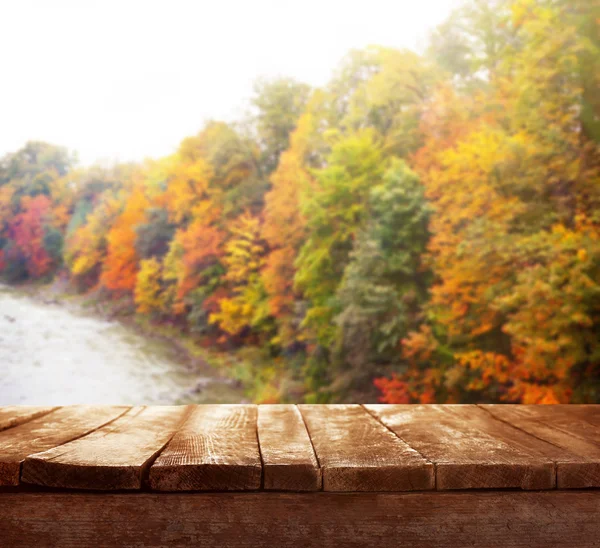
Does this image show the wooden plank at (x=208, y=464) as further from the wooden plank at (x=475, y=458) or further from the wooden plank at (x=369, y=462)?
the wooden plank at (x=475, y=458)

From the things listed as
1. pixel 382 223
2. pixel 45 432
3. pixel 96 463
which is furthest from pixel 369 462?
pixel 382 223

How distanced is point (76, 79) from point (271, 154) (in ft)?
7.13

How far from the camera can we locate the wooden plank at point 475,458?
0.65 metres

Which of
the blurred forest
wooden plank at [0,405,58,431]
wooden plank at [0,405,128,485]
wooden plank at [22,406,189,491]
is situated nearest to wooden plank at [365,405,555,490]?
wooden plank at [22,406,189,491]

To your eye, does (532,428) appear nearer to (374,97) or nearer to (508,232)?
(508,232)

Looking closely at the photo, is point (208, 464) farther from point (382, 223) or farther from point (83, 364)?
point (382, 223)

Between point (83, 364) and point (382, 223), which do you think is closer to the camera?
point (83, 364)

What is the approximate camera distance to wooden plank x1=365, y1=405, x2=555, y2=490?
2.14 feet

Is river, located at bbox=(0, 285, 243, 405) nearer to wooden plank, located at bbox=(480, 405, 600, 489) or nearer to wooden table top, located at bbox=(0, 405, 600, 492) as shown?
wooden table top, located at bbox=(0, 405, 600, 492)

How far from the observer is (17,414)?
0.93 metres

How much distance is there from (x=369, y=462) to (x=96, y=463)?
32 cm

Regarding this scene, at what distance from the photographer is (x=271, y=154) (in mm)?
6098

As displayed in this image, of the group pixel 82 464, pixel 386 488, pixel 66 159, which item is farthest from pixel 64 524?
pixel 66 159

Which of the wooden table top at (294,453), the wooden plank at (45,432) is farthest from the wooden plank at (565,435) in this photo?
the wooden plank at (45,432)
